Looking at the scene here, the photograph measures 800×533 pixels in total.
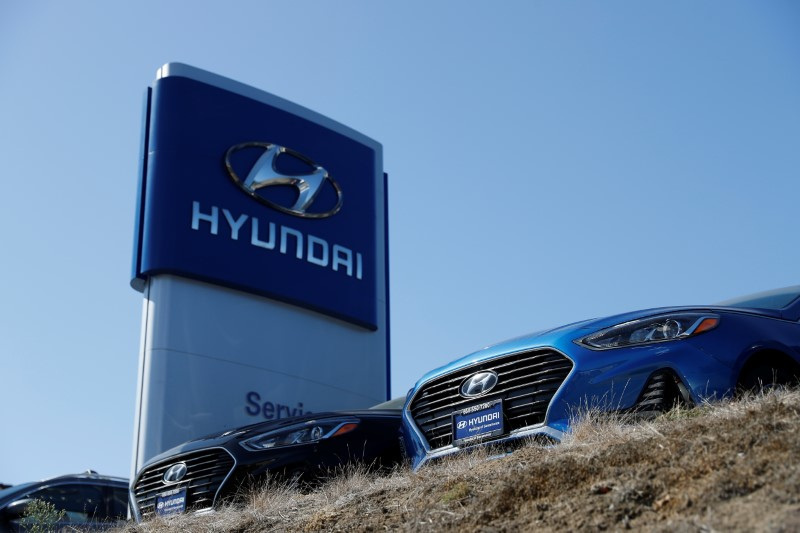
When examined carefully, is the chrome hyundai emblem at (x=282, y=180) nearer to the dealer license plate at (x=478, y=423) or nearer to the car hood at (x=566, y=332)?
the car hood at (x=566, y=332)

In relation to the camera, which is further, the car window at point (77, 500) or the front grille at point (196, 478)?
the car window at point (77, 500)

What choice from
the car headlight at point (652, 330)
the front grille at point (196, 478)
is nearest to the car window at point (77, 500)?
the front grille at point (196, 478)

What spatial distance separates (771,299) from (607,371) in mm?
1881

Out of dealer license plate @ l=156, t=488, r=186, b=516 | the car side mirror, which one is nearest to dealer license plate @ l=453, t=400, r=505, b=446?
dealer license plate @ l=156, t=488, r=186, b=516

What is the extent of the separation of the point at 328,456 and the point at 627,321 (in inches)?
94.5

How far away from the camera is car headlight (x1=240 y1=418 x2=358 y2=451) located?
675cm

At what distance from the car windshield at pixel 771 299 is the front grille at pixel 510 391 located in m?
1.71

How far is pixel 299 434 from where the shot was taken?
22.3 ft

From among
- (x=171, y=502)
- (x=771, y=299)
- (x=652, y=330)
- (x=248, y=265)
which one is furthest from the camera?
(x=248, y=265)

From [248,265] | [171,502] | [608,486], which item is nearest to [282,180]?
[248,265]

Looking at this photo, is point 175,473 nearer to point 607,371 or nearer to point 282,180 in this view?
point 607,371

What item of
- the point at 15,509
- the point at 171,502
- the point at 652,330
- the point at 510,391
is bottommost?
the point at 15,509

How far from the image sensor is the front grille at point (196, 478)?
679 centimetres

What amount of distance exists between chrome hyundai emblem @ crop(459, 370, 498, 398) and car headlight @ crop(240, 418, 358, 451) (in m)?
1.31
